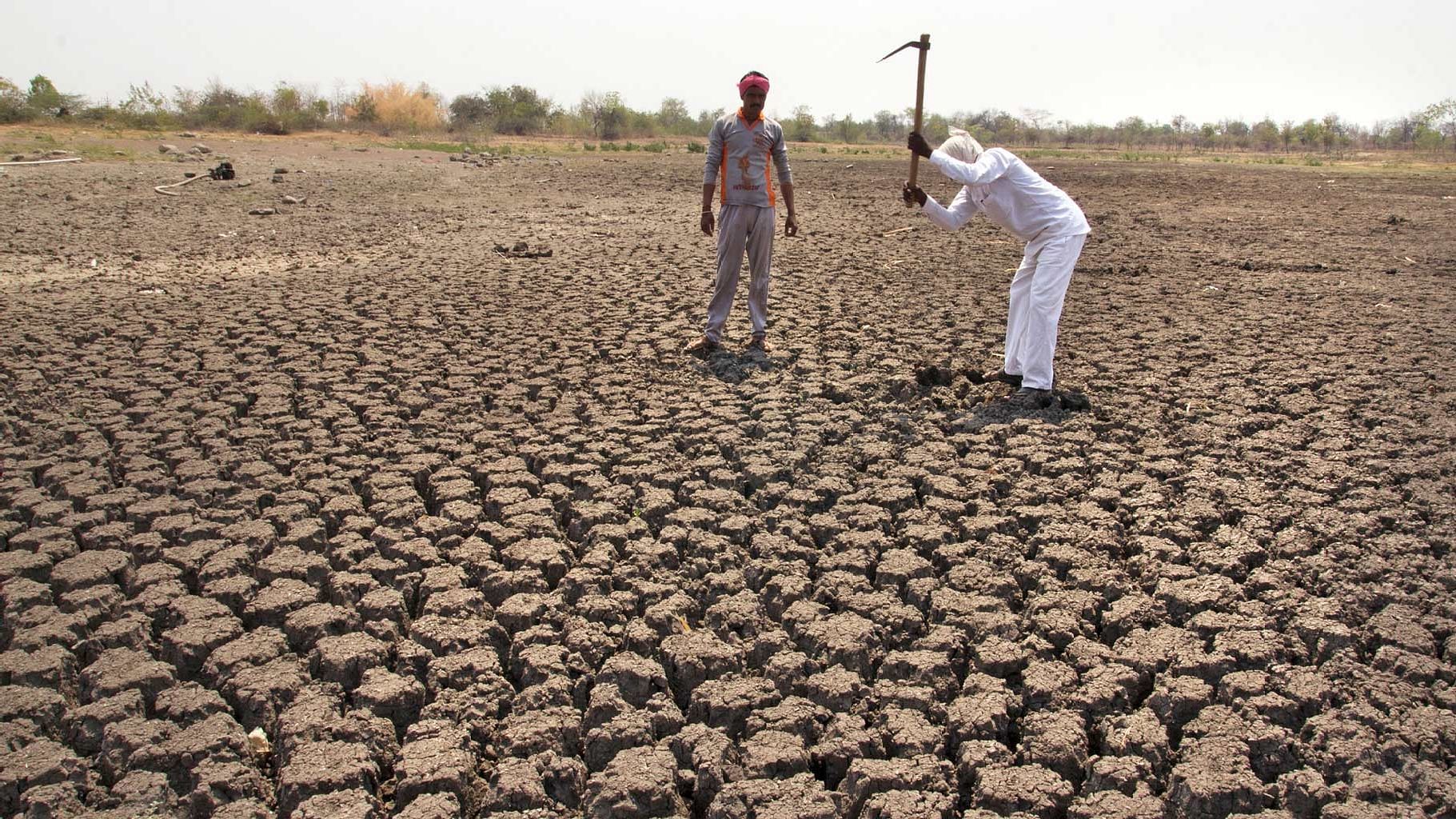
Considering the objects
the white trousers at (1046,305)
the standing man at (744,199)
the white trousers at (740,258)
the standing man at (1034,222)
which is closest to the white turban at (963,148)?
the standing man at (1034,222)

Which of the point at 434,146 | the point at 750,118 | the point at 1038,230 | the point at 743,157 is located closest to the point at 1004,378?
the point at 1038,230

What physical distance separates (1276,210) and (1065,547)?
1192 centimetres

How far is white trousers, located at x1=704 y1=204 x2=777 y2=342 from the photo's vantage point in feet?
20.5

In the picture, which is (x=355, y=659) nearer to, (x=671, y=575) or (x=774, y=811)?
(x=671, y=575)

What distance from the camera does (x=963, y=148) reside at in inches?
208

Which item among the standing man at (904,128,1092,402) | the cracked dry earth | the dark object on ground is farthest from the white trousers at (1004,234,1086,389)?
the dark object on ground

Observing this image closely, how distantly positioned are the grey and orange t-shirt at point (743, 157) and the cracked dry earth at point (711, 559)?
960 millimetres

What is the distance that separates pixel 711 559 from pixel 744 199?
3063 millimetres

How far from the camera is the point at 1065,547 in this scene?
3814 mm

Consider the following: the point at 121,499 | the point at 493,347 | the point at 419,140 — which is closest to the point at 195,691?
the point at 121,499

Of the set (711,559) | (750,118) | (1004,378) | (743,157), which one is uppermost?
(750,118)

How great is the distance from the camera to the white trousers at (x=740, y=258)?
6238 mm

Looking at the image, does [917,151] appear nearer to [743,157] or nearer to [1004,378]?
[743,157]

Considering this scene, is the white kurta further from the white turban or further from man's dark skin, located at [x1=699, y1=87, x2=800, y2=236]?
→ man's dark skin, located at [x1=699, y1=87, x2=800, y2=236]
